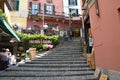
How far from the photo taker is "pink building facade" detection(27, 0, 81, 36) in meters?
23.9

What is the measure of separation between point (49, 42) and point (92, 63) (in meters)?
8.20

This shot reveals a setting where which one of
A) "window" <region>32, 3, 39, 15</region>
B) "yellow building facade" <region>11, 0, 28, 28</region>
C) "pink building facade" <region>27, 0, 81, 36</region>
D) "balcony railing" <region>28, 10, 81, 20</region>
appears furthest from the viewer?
"window" <region>32, 3, 39, 15</region>

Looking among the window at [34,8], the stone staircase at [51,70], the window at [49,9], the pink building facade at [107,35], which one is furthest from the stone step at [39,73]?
the window at [49,9]

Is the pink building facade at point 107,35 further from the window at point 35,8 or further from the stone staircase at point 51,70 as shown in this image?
→ the window at point 35,8

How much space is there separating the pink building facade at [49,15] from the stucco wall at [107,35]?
1603 centimetres

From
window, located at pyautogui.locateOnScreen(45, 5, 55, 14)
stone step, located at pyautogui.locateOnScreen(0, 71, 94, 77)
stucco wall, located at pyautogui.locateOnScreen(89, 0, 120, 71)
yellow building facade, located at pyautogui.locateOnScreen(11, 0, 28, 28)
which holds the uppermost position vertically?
window, located at pyautogui.locateOnScreen(45, 5, 55, 14)

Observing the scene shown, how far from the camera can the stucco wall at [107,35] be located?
5.82 metres

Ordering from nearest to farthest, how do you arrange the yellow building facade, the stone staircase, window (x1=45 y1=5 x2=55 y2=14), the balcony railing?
the stone staircase → the yellow building facade → the balcony railing → window (x1=45 y1=5 x2=55 y2=14)

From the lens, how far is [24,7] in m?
24.1

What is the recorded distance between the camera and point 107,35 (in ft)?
22.0

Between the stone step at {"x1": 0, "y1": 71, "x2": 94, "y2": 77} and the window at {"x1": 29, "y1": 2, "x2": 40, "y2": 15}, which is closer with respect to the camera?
the stone step at {"x1": 0, "y1": 71, "x2": 94, "y2": 77}

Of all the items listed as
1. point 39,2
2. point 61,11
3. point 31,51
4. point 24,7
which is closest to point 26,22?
point 24,7

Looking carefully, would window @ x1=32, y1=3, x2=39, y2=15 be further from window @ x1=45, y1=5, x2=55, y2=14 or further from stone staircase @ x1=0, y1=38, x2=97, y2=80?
stone staircase @ x1=0, y1=38, x2=97, y2=80

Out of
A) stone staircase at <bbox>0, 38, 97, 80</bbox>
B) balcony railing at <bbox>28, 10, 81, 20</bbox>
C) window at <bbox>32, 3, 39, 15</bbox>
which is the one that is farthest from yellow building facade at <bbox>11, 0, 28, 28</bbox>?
stone staircase at <bbox>0, 38, 97, 80</bbox>
